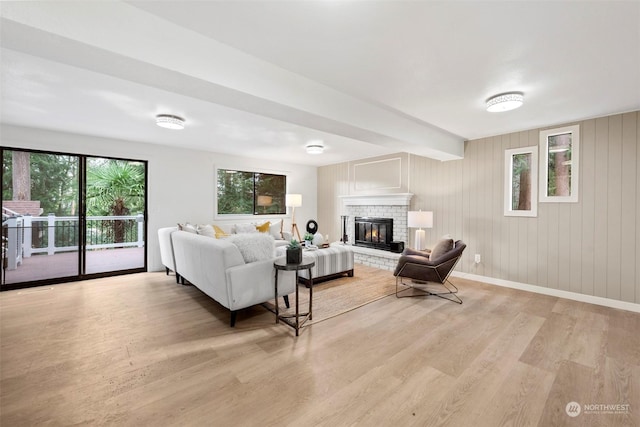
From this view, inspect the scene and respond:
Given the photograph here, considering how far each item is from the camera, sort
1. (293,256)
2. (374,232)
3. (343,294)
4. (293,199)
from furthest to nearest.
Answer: (293,199) → (374,232) → (343,294) → (293,256)

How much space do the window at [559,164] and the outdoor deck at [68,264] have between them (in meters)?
6.86

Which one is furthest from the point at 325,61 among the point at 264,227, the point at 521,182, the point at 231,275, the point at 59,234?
the point at 59,234

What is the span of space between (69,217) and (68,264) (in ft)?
2.52

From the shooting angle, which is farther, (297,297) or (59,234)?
(59,234)

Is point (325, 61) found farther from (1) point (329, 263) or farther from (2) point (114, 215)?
(2) point (114, 215)

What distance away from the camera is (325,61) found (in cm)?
217

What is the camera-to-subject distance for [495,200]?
430 cm

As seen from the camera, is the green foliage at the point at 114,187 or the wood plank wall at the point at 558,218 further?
the green foliage at the point at 114,187

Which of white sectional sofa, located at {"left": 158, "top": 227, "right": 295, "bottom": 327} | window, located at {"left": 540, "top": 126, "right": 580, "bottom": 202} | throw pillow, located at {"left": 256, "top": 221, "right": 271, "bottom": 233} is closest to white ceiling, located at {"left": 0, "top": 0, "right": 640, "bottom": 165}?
window, located at {"left": 540, "top": 126, "right": 580, "bottom": 202}

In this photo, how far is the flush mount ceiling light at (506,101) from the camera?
2723mm

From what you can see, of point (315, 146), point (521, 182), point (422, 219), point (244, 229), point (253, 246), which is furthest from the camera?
point (244, 229)

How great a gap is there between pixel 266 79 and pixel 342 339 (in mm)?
2397

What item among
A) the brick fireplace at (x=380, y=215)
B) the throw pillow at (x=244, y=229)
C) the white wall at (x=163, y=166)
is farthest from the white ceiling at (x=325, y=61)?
the throw pillow at (x=244, y=229)

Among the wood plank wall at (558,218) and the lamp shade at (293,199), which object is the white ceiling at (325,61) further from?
the lamp shade at (293,199)
